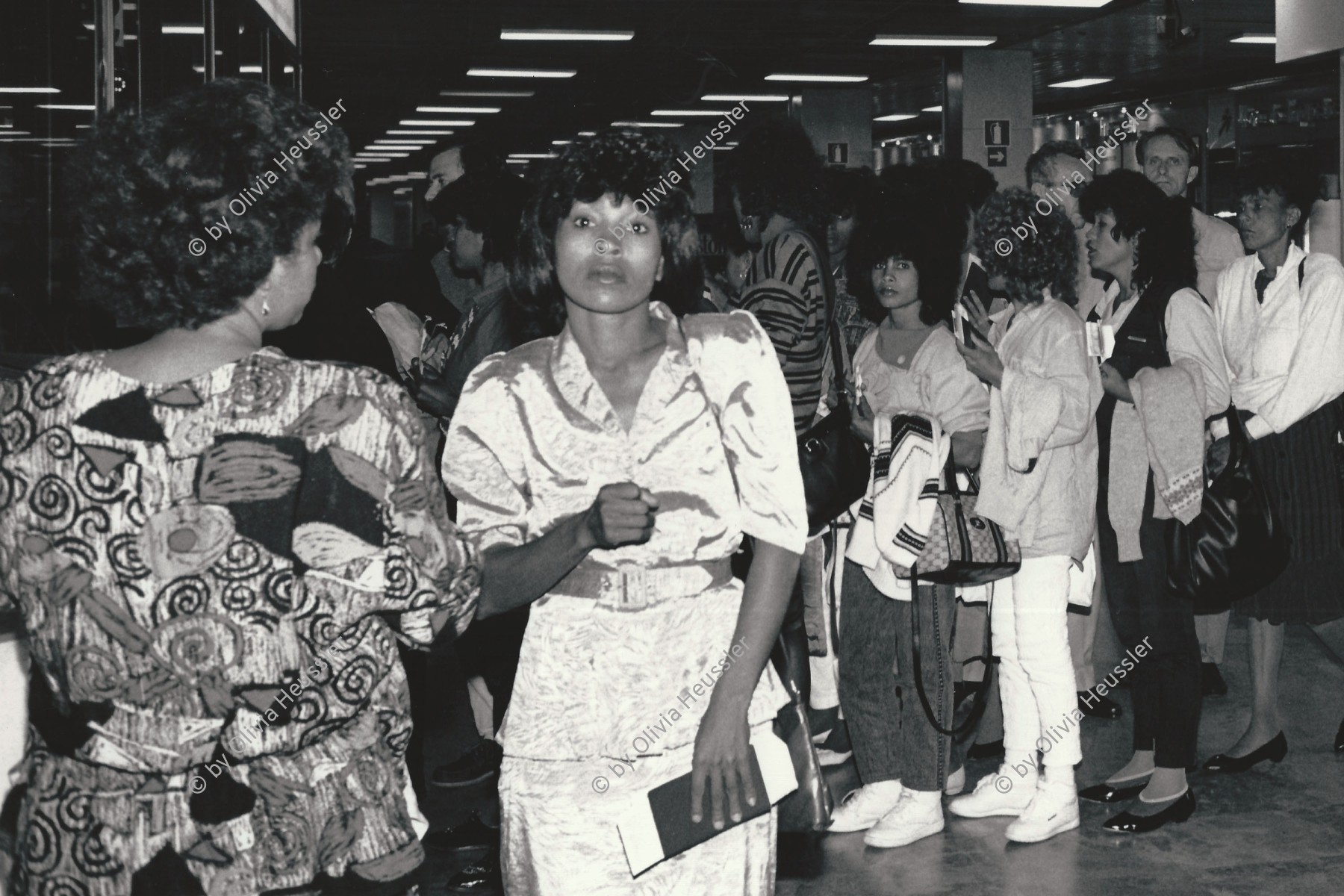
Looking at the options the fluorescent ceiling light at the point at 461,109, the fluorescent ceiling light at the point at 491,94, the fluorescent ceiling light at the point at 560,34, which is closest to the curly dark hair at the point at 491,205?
the fluorescent ceiling light at the point at 560,34

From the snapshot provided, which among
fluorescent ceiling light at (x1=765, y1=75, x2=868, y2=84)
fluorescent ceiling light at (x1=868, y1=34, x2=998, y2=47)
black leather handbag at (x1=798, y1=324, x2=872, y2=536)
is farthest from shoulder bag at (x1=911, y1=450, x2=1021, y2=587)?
fluorescent ceiling light at (x1=765, y1=75, x2=868, y2=84)

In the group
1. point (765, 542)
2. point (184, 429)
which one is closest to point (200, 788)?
point (184, 429)

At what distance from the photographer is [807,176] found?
4570 millimetres

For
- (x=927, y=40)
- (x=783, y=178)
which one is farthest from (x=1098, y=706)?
(x=927, y=40)

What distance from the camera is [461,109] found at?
2014 centimetres

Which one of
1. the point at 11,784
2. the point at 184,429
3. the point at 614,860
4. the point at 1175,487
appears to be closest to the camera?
the point at 184,429

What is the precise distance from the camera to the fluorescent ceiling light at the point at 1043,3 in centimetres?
1208

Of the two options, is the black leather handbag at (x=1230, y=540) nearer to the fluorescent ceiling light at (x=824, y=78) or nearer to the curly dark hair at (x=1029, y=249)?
the curly dark hair at (x=1029, y=249)

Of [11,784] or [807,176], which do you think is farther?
[807,176]

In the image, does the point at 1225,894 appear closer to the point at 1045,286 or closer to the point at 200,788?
the point at 1045,286

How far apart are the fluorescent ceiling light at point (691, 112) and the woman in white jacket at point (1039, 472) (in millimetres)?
16151

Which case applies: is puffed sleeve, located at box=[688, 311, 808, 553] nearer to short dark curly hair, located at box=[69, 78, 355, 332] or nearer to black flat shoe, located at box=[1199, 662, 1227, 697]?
short dark curly hair, located at box=[69, 78, 355, 332]

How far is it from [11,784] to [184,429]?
60 cm

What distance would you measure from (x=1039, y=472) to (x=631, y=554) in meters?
2.46
